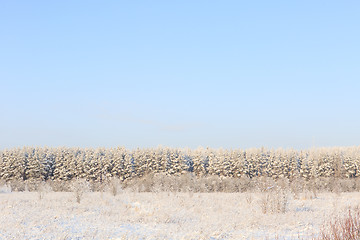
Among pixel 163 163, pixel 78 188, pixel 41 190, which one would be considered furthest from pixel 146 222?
pixel 163 163

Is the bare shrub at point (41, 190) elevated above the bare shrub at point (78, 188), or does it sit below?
below

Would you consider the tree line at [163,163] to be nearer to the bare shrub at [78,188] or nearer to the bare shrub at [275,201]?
the bare shrub at [78,188]

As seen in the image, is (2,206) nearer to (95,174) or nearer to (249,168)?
(95,174)

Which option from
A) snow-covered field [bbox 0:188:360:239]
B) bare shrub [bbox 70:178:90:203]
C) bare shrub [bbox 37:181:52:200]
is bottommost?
bare shrub [bbox 37:181:52:200]

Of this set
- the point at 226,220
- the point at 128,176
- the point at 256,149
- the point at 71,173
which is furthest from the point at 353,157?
the point at 226,220

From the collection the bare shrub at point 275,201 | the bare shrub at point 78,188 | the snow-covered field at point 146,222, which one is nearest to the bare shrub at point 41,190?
the bare shrub at point 78,188

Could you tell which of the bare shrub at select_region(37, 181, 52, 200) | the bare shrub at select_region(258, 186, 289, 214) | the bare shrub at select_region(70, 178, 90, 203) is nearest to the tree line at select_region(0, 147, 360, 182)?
the bare shrub at select_region(37, 181, 52, 200)

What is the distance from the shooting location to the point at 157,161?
56.4 metres

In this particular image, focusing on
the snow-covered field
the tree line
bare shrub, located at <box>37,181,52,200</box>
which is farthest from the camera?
the tree line

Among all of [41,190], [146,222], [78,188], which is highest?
[78,188]

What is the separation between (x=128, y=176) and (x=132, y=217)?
4178 cm

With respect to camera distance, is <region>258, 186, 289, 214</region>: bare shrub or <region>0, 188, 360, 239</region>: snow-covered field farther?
<region>258, 186, 289, 214</region>: bare shrub

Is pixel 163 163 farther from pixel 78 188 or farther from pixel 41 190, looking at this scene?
pixel 78 188

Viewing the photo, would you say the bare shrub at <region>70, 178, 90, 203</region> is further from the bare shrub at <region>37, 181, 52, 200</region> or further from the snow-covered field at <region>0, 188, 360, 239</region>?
the bare shrub at <region>37, 181, 52, 200</region>
